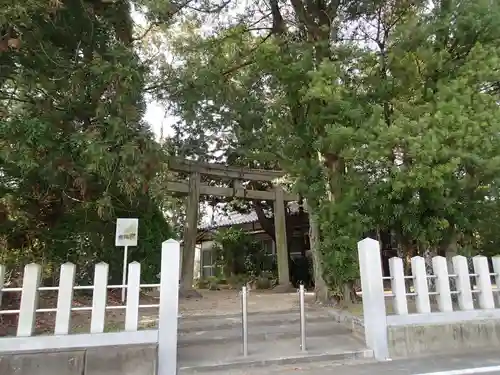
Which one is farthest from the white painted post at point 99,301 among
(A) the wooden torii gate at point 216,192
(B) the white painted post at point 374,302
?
(A) the wooden torii gate at point 216,192

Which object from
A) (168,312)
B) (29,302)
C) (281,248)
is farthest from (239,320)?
(281,248)

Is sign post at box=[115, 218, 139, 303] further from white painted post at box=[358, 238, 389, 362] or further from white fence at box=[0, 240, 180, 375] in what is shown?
white painted post at box=[358, 238, 389, 362]

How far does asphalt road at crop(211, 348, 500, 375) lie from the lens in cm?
466

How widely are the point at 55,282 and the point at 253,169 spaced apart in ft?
21.6

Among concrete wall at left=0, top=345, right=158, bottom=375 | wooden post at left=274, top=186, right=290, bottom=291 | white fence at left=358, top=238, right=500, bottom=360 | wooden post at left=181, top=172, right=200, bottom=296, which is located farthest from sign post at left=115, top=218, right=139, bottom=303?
wooden post at left=274, top=186, right=290, bottom=291

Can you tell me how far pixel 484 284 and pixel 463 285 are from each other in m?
0.38

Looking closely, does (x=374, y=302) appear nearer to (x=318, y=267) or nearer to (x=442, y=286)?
(x=442, y=286)

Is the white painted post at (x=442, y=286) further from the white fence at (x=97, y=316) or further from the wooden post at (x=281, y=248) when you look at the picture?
the wooden post at (x=281, y=248)

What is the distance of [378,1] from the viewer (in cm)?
735

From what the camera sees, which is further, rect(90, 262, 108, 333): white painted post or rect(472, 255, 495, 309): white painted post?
rect(472, 255, 495, 309): white painted post

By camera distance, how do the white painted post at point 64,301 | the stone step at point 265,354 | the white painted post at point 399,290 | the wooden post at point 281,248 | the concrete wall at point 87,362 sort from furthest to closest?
the wooden post at point 281,248, the white painted post at point 399,290, the stone step at point 265,354, the white painted post at point 64,301, the concrete wall at point 87,362

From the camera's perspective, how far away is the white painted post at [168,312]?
4543mm

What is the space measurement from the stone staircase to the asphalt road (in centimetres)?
11

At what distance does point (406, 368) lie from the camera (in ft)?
15.8
